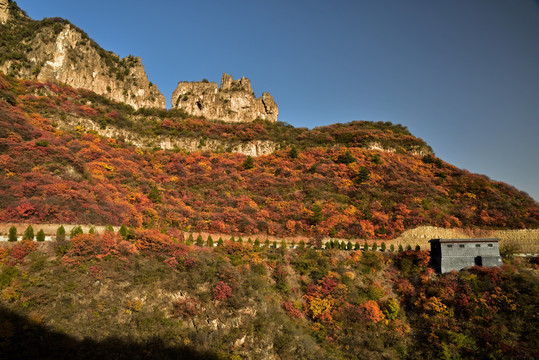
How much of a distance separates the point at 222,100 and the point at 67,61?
97.0 feet

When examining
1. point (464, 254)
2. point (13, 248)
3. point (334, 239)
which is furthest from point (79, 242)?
point (464, 254)

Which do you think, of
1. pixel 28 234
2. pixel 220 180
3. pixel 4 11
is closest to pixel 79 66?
pixel 4 11

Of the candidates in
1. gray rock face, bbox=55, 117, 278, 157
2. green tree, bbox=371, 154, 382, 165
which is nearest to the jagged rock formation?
gray rock face, bbox=55, 117, 278, 157

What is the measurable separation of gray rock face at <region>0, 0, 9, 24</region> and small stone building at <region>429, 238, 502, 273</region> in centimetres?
8185

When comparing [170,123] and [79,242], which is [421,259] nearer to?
[79,242]

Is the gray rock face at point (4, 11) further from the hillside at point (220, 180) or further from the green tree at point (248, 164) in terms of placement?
the green tree at point (248, 164)

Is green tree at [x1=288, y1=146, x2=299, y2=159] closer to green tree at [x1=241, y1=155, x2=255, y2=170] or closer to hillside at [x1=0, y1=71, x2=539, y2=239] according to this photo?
hillside at [x1=0, y1=71, x2=539, y2=239]

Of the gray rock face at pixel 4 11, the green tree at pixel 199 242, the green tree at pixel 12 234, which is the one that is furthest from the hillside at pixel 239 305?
the gray rock face at pixel 4 11

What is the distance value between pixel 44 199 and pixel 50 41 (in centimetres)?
4480

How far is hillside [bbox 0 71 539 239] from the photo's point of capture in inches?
1190

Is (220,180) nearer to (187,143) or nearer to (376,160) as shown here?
(187,143)

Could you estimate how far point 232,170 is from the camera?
48.8 m

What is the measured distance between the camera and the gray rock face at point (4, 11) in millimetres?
59594

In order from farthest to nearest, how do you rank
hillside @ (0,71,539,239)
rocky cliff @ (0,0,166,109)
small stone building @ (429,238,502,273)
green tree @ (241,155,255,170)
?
rocky cliff @ (0,0,166,109) < green tree @ (241,155,255,170) < hillside @ (0,71,539,239) < small stone building @ (429,238,502,273)
